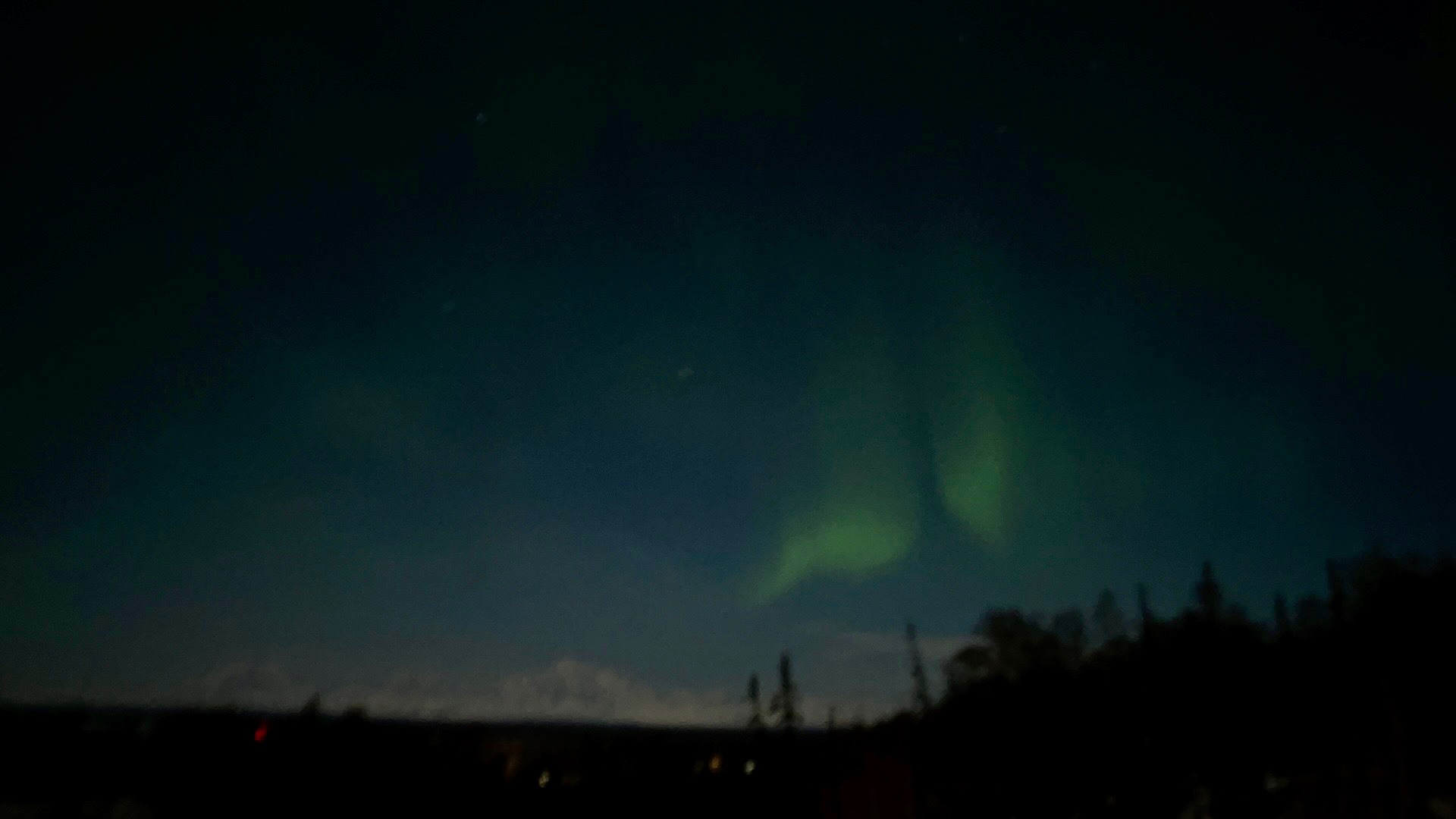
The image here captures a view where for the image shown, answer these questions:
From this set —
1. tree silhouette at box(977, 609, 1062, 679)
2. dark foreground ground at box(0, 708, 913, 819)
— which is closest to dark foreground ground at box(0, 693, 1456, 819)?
dark foreground ground at box(0, 708, 913, 819)

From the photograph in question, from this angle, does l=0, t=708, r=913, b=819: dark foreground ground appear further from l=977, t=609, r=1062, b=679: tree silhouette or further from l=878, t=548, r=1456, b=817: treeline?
l=977, t=609, r=1062, b=679: tree silhouette

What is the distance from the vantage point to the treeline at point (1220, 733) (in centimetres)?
1299

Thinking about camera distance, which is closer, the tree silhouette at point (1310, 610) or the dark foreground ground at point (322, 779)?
the dark foreground ground at point (322, 779)

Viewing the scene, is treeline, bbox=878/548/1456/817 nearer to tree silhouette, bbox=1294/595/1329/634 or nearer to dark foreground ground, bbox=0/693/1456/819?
dark foreground ground, bbox=0/693/1456/819

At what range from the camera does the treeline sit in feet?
42.6

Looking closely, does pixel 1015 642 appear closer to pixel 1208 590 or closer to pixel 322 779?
pixel 1208 590

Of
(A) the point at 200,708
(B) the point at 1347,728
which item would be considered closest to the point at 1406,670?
(B) the point at 1347,728

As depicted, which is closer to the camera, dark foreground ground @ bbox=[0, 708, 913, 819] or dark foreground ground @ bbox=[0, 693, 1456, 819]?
dark foreground ground @ bbox=[0, 693, 1456, 819]

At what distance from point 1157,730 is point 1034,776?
123 inches

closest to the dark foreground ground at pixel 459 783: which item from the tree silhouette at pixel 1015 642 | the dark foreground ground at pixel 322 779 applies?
the dark foreground ground at pixel 322 779

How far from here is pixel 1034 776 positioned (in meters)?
20.2

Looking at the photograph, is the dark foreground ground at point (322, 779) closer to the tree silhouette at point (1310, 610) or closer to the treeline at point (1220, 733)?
the treeline at point (1220, 733)

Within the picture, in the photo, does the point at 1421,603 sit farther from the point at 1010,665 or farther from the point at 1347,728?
the point at 1010,665

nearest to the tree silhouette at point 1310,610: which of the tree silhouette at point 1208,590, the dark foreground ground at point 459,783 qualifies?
the tree silhouette at point 1208,590
